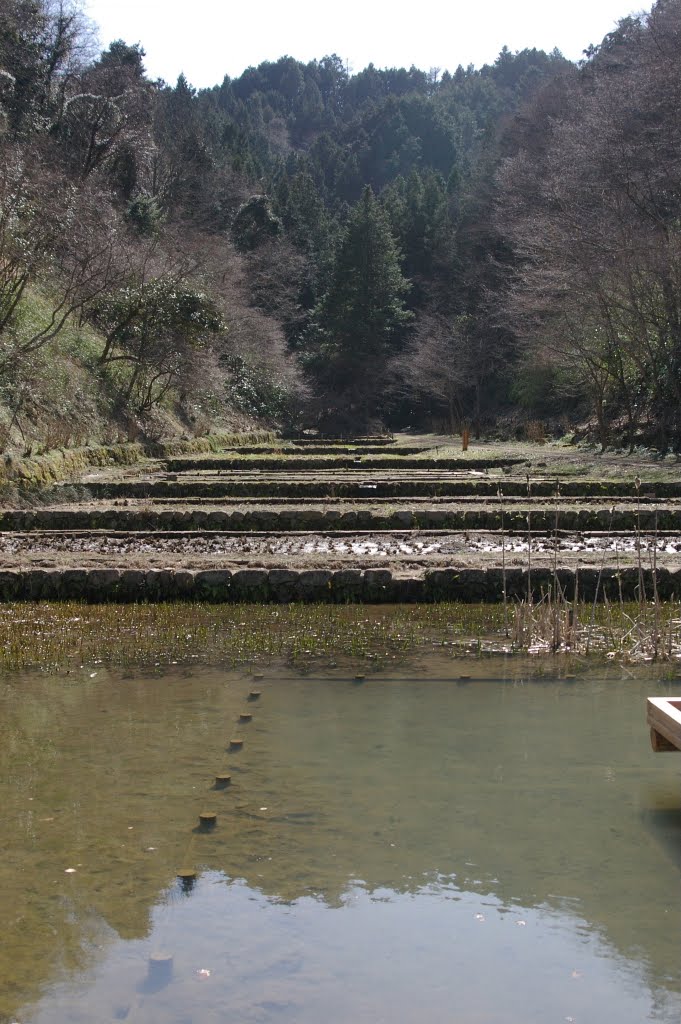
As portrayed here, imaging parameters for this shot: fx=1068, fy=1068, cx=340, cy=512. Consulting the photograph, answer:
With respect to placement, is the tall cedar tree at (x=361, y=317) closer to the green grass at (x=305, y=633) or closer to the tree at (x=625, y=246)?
the tree at (x=625, y=246)

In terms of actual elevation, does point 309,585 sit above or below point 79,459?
below

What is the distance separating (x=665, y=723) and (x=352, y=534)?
8.92 m

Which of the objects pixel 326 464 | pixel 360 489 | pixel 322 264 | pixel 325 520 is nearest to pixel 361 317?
pixel 322 264

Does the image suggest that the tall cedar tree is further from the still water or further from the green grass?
the still water

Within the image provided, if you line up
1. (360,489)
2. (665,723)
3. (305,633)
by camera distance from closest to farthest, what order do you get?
1. (665,723)
2. (305,633)
3. (360,489)

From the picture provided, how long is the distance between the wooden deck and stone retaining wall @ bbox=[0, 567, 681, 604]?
467 centimetres

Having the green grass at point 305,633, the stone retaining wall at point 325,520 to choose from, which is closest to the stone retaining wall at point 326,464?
the stone retaining wall at point 325,520

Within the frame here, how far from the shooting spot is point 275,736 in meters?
5.70

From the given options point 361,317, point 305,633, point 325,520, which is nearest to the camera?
point 305,633

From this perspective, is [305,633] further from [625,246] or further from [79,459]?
[625,246]

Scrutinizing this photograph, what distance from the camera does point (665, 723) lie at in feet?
15.8

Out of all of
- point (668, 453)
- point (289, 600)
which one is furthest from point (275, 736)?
point (668, 453)

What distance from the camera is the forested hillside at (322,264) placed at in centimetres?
2695

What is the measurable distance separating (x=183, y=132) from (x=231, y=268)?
22.2 m
